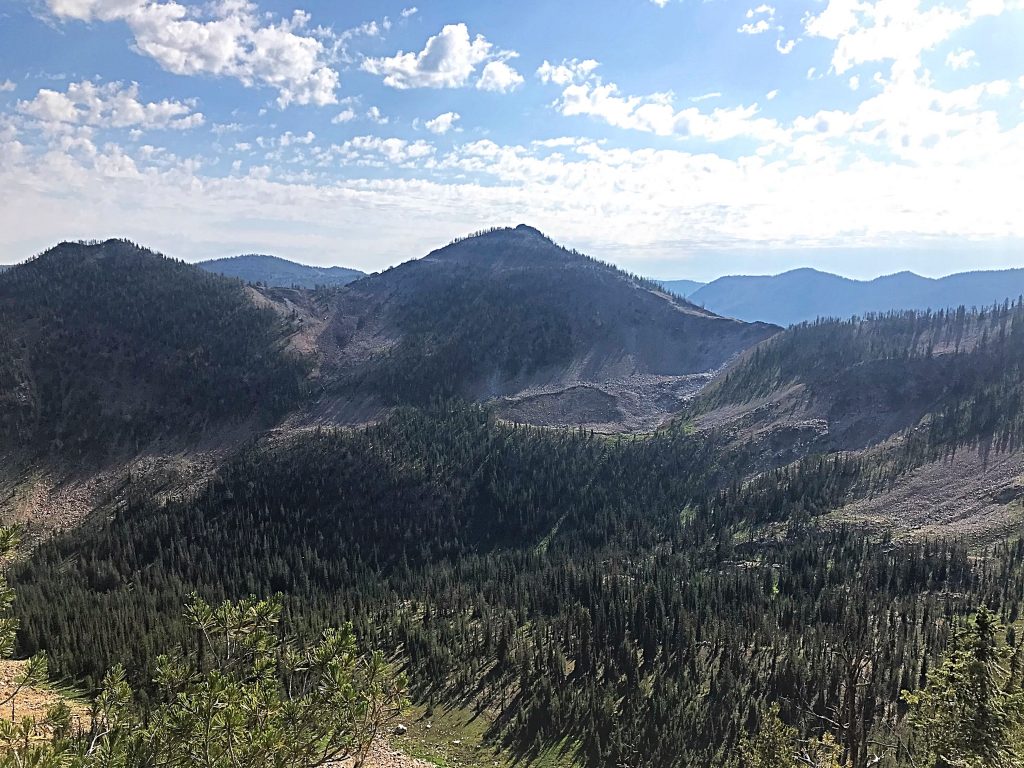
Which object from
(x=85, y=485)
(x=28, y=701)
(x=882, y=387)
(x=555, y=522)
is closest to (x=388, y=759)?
(x=28, y=701)

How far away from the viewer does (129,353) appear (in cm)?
18700

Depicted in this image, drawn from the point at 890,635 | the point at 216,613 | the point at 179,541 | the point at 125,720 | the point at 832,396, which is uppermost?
the point at 216,613

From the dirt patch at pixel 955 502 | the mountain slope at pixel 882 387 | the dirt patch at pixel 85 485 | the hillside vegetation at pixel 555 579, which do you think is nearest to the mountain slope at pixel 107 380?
the dirt patch at pixel 85 485

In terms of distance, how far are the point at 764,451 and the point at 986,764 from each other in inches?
5083

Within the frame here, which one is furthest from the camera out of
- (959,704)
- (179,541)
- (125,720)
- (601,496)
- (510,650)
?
(601,496)

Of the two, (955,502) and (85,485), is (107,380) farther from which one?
(955,502)

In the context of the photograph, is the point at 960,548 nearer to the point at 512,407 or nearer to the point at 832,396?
the point at 832,396

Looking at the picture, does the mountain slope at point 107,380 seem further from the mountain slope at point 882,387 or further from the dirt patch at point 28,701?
the mountain slope at point 882,387

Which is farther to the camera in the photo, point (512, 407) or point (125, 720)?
point (512, 407)

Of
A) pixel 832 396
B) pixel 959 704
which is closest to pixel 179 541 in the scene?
pixel 959 704

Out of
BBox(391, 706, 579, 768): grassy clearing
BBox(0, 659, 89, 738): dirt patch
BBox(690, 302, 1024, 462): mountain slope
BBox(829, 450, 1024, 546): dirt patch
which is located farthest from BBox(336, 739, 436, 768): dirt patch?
BBox(690, 302, 1024, 462): mountain slope

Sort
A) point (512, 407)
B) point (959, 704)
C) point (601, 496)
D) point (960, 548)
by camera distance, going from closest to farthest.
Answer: point (959, 704) < point (960, 548) < point (601, 496) < point (512, 407)

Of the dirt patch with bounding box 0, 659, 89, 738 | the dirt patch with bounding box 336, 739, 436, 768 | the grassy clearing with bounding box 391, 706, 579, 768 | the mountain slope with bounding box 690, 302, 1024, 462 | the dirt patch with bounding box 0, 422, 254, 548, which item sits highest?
the mountain slope with bounding box 690, 302, 1024, 462

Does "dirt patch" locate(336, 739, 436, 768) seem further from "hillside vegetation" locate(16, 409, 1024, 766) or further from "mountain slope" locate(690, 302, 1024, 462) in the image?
"mountain slope" locate(690, 302, 1024, 462)
